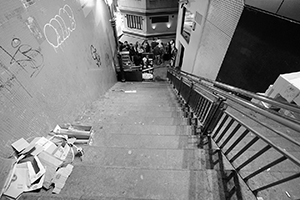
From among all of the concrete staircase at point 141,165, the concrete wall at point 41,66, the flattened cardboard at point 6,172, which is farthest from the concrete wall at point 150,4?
the flattened cardboard at point 6,172

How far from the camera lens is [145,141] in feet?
8.38

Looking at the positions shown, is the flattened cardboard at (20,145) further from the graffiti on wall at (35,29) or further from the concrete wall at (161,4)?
the concrete wall at (161,4)

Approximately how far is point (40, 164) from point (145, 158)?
1.38 m

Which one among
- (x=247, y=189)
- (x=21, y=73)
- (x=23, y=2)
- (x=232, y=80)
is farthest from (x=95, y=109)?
(x=232, y=80)

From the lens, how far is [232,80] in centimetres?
425

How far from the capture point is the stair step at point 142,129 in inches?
112

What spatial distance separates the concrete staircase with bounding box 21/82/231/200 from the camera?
5.14 ft

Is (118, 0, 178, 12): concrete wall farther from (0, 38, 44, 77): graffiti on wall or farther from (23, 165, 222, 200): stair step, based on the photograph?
(23, 165, 222, 200): stair step

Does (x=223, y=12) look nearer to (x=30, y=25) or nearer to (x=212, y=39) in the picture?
(x=212, y=39)

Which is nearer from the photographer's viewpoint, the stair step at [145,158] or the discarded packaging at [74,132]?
the stair step at [145,158]

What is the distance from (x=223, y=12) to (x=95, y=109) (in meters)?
4.81

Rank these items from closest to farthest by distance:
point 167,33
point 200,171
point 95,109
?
point 200,171, point 95,109, point 167,33

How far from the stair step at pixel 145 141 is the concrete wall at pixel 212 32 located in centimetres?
341

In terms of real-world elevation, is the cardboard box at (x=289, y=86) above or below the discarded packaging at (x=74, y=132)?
above
